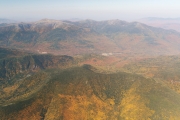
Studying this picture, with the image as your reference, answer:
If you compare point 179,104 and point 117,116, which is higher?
point 179,104

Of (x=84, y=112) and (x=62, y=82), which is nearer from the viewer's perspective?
(x=84, y=112)

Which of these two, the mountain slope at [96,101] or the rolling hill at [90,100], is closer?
the rolling hill at [90,100]

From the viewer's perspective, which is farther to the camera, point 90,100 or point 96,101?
point 96,101

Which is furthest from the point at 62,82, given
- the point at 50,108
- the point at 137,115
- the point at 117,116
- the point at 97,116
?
the point at 137,115

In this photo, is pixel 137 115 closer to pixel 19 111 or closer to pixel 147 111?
pixel 147 111

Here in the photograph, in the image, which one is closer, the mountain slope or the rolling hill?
the rolling hill

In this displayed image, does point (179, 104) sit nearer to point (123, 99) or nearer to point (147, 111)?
point (147, 111)

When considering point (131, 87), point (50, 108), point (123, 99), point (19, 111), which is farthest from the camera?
point (131, 87)

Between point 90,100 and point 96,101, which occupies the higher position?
point 90,100

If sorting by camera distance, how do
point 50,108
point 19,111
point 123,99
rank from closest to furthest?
1. point 19,111
2. point 50,108
3. point 123,99
